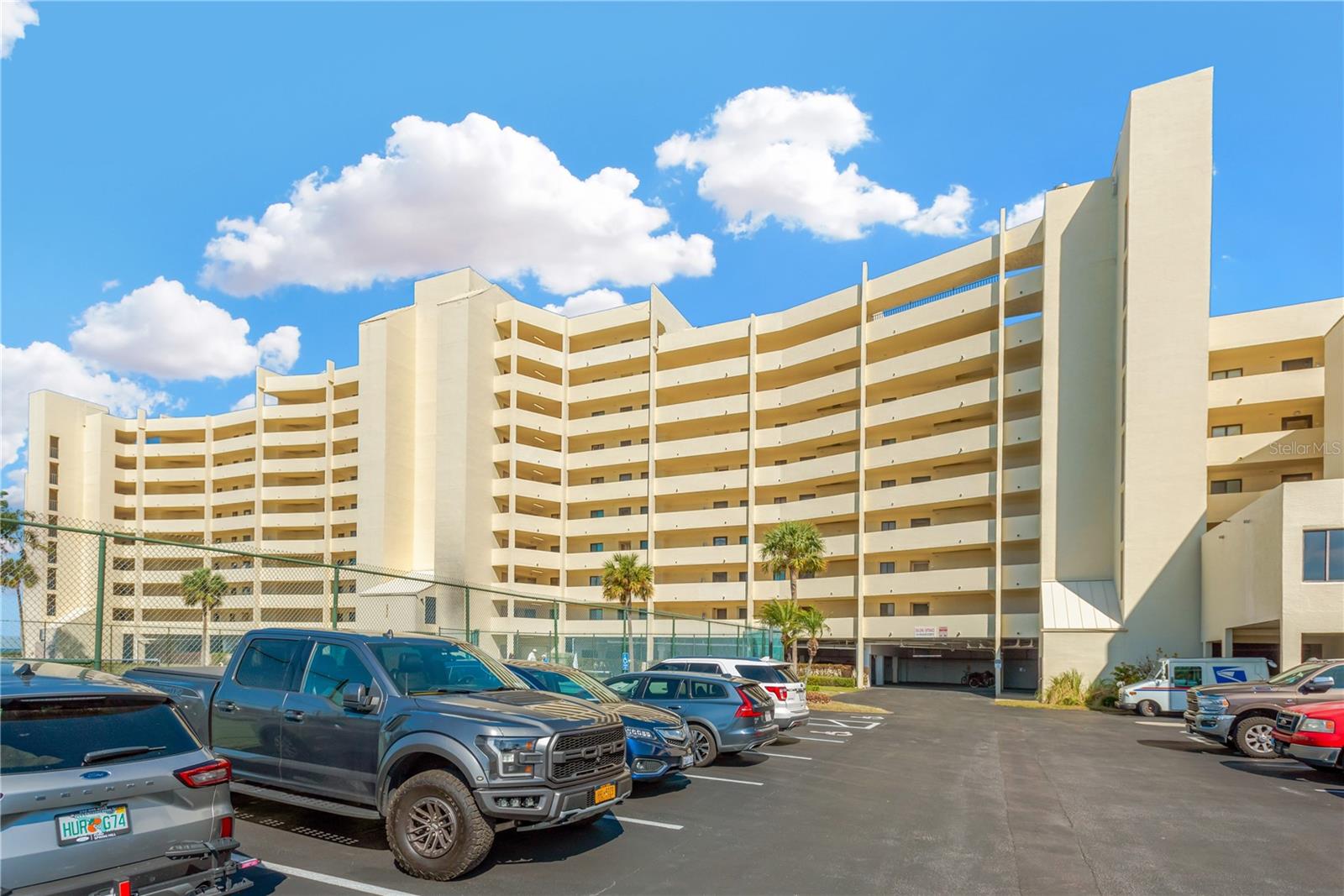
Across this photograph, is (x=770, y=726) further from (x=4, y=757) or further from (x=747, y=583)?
→ (x=747, y=583)

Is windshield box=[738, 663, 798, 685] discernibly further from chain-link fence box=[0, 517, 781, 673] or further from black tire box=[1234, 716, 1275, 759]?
black tire box=[1234, 716, 1275, 759]

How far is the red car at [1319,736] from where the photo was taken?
533 inches

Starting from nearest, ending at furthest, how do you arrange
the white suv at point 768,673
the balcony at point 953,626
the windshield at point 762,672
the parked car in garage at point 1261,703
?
the parked car in garage at point 1261,703 → the white suv at point 768,673 → the windshield at point 762,672 → the balcony at point 953,626

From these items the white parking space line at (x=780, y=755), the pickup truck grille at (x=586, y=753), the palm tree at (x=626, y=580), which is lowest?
the palm tree at (x=626, y=580)

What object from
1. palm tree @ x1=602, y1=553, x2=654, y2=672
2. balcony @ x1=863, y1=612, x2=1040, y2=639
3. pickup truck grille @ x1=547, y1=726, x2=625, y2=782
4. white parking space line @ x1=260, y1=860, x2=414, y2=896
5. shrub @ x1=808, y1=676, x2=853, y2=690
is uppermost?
pickup truck grille @ x1=547, y1=726, x2=625, y2=782

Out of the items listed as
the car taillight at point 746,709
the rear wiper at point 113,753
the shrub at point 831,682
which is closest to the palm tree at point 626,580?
the shrub at point 831,682

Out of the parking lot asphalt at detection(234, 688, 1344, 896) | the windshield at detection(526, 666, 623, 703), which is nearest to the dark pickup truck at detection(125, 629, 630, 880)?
the parking lot asphalt at detection(234, 688, 1344, 896)

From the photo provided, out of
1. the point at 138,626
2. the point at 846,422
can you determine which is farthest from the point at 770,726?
the point at 846,422

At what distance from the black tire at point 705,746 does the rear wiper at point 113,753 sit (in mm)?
9826

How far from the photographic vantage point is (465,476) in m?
59.9

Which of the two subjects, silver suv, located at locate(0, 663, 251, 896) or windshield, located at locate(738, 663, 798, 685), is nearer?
silver suv, located at locate(0, 663, 251, 896)

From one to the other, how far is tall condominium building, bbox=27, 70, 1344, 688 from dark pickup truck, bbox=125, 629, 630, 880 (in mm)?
28003

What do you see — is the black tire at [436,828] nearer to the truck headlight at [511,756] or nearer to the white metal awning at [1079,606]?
the truck headlight at [511,756]

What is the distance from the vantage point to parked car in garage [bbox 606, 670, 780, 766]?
14.2 m
